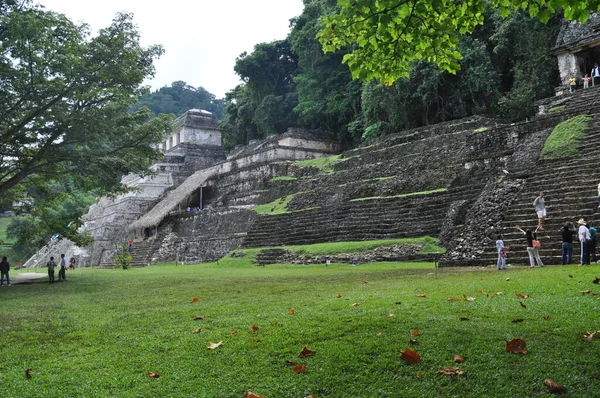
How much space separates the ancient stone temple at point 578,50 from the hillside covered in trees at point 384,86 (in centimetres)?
128

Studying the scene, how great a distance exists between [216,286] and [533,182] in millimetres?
8294

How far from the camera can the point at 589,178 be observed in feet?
39.9

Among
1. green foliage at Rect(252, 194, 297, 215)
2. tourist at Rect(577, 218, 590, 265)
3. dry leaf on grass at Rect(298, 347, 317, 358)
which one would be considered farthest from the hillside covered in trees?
dry leaf on grass at Rect(298, 347, 317, 358)

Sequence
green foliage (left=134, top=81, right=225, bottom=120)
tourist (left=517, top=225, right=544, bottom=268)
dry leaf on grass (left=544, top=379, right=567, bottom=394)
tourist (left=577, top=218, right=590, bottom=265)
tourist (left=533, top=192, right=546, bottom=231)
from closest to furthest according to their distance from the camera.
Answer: dry leaf on grass (left=544, top=379, right=567, bottom=394) → tourist (left=577, top=218, right=590, bottom=265) → tourist (left=517, top=225, right=544, bottom=268) → tourist (left=533, top=192, right=546, bottom=231) → green foliage (left=134, top=81, right=225, bottom=120)

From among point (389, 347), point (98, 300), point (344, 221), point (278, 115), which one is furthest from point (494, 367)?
point (278, 115)

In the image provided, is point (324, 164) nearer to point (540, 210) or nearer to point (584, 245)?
point (540, 210)

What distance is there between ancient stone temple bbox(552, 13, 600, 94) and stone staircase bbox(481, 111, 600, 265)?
714 centimetres

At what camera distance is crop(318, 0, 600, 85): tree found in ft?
17.3

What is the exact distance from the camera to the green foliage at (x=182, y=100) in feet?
224

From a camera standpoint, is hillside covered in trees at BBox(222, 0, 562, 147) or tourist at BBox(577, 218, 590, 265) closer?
tourist at BBox(577, 218, 590, 265)

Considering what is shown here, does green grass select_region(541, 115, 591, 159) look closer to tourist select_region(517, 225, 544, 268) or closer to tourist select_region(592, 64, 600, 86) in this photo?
tourist select_region(592, 64, 600, 86)

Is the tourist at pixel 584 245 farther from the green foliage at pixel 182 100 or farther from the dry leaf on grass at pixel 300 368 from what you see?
the green foliage at pixel 182 100

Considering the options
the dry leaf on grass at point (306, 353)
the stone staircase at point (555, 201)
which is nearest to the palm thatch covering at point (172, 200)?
the stone staircase at point (555, 201)

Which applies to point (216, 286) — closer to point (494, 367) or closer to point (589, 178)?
point (494, 367)
